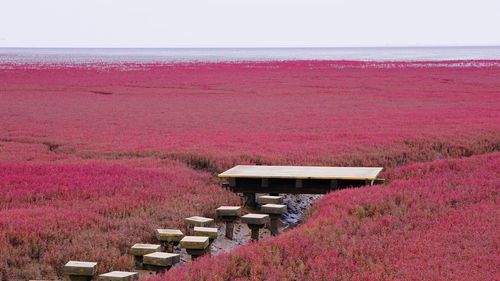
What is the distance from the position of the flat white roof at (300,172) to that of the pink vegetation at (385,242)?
95cm

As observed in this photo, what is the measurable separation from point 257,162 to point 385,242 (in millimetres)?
7738

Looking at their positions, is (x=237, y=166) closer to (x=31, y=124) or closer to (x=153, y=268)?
(x=153, y=268)

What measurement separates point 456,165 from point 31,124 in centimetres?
1571

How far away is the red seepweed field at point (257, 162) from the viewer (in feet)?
27.9

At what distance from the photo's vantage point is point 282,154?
56.9 feet

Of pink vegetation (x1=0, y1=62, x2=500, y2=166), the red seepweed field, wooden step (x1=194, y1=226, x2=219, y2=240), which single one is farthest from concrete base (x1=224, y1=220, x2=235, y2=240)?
pink vegetation (x1=0, y1=62, x2=500, y2=166)

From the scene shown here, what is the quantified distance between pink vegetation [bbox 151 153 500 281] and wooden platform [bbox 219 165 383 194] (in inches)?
37.8

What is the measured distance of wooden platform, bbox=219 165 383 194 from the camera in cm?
1388

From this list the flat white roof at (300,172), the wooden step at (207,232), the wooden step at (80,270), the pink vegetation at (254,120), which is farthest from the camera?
the pink vegetation at (254,120)

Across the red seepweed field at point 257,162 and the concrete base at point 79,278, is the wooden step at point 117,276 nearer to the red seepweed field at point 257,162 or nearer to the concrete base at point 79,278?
the concrete base at point 79,278

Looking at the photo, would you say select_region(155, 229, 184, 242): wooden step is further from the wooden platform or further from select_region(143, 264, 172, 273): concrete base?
the wooden platform

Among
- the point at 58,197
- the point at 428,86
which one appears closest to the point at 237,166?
the point at 58,197

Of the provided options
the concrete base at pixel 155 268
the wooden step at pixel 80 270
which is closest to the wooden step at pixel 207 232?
the concrete base at pixel 155 268

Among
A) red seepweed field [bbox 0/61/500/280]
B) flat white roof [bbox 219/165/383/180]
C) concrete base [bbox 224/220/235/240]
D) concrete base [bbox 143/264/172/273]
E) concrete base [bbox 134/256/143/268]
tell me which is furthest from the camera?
flat white roof [bbox 219/165/383/180]
